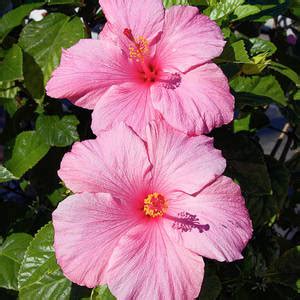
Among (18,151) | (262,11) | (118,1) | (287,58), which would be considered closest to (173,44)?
(118,1)

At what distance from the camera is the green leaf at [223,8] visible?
1.23 metres

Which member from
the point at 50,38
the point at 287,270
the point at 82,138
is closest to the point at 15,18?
the point at 50,38

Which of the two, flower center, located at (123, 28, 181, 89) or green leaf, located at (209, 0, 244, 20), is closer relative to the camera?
flower center, located at (123, 28, 181, 89)

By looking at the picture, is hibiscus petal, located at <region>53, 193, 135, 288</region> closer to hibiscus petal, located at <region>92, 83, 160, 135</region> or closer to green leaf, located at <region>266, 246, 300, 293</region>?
hibiscus petal, located at <region>92, 83, 160, 135</region>

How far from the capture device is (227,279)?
1483 millimetres

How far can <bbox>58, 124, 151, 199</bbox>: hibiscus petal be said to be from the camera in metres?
0.98

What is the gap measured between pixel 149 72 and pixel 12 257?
71 centimetres

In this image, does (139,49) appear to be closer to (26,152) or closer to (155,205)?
(155,205)

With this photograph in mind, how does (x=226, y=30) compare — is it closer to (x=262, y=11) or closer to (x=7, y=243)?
(x=262, y=11)

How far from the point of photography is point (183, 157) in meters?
0.99

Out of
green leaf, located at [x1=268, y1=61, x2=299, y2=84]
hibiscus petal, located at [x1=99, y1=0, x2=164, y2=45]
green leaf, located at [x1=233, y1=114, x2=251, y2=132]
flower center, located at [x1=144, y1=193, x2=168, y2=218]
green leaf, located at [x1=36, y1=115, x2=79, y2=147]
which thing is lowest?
green leaf, located at [x1=233, y1=114, x2=251, y2=132]

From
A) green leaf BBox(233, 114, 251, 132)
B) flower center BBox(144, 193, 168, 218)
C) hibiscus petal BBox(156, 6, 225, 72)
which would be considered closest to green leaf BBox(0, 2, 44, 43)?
hibiscus petal BBox(156, 6, 225, 72)

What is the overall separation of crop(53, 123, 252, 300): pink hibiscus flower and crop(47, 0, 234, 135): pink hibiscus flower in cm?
5

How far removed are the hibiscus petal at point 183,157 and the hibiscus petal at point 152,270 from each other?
12 cm
